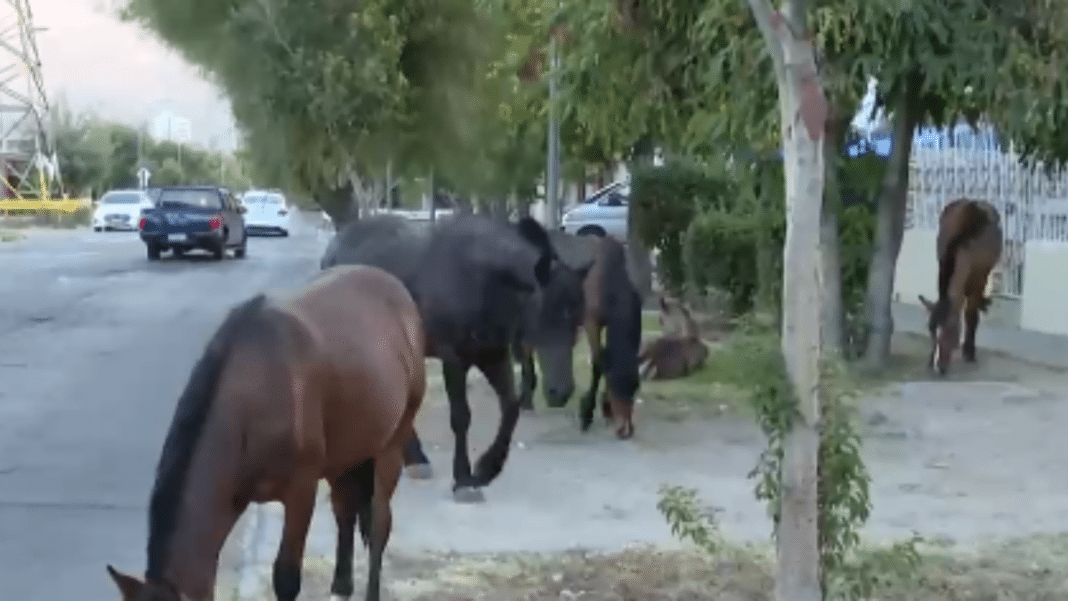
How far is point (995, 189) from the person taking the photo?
896 inches

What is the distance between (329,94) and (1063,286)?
8847 mm

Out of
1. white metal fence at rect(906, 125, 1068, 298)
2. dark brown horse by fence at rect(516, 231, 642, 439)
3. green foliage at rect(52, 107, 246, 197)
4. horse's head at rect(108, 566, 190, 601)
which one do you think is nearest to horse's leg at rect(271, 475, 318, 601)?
horse's head at rect(108, 566, 190, 601)

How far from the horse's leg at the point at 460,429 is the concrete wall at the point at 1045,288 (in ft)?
36.0

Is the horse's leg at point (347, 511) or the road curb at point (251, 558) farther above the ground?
the horse's leg at point (347, 511)

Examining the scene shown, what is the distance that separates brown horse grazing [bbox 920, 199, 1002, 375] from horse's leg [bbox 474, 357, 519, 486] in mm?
6982

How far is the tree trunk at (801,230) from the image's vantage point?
5910 mm

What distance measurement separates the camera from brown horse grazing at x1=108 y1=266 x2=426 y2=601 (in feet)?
17.7

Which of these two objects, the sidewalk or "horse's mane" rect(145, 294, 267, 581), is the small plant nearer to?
"horse's mane" rect(145, 294, 267, 581)

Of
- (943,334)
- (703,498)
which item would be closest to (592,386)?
(703,498)

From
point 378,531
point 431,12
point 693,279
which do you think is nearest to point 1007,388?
point 693,279

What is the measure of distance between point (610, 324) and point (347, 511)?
4.92m

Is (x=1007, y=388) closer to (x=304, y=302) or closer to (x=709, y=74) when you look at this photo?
(x=709, y=74)

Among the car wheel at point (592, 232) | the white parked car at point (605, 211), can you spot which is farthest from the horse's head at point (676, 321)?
the white parked car at point (605, 211)

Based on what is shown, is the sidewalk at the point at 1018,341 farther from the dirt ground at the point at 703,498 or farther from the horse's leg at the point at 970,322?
the dirt ground at the point at 703,498
